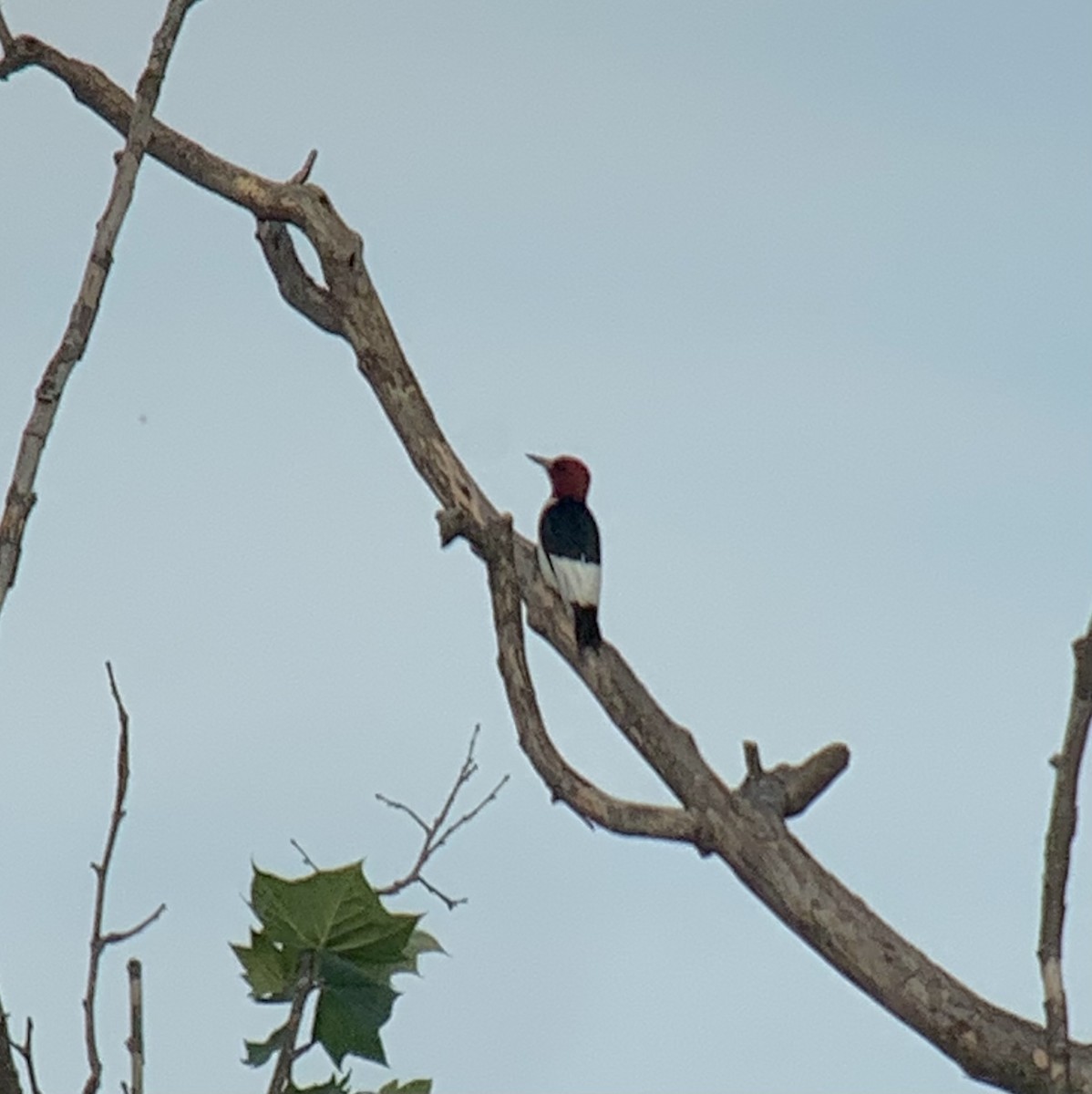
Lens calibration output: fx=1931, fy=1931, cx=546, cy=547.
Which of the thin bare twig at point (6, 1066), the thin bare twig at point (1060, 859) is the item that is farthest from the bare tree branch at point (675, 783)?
the thin bare twig at point (6, 1066)

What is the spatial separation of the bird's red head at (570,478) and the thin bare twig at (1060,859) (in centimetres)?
470

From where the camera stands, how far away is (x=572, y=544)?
7.27 metres

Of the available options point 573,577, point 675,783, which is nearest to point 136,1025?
point 675,783

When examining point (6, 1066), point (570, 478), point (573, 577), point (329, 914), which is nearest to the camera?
point (6, 1066)

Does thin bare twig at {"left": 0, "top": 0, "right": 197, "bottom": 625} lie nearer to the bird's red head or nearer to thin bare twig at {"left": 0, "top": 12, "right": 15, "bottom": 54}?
thin bare twig at {"left": 0, "top": 12, "right": 15, "bottom": 54}

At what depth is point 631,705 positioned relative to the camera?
591 cm

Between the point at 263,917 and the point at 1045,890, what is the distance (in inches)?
67.3

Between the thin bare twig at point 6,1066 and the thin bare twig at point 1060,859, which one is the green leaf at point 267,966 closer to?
the thin bare twig at point 6,1066

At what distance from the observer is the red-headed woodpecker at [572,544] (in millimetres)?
6164

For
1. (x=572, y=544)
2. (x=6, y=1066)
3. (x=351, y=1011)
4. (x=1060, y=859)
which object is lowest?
(x=6, y=1066)

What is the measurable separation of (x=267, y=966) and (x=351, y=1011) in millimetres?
170

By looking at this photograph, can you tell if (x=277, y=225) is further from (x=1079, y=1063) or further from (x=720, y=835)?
(x=1079, y=1063)

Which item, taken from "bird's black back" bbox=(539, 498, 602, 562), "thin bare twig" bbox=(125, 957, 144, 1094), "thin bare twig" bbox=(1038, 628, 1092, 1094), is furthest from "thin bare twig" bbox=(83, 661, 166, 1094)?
"bird's black back" bbox=(539, 498, 602, 562)

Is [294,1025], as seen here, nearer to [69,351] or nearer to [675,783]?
[69,351]
